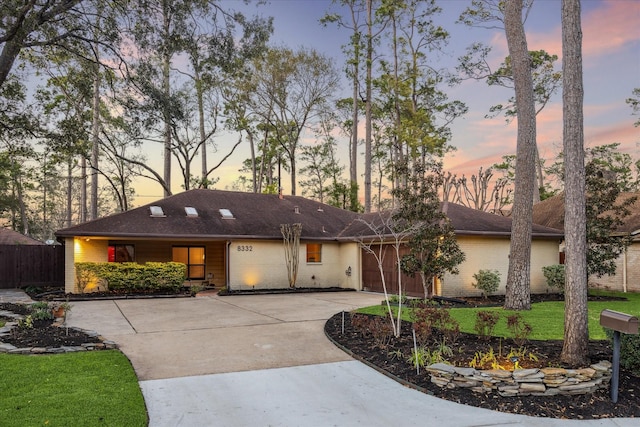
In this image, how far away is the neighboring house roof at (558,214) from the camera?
17.1 m

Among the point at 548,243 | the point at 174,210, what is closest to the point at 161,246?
the point at 174,210

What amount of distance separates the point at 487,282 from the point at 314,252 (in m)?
Result: 7.55

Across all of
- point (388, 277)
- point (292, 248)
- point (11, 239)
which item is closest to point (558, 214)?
point (388, 277)

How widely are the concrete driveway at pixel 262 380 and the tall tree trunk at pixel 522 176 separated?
5.29 metres

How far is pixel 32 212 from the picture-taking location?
1725 inches

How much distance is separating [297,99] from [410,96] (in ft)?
25.7

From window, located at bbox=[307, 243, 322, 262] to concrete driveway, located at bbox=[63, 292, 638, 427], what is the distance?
876 cm

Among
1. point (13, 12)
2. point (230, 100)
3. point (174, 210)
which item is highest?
point (230, 100)

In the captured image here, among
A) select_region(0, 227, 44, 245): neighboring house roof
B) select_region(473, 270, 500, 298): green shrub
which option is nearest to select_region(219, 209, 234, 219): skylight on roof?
select_region(473, 270, 500, 298): green shrub

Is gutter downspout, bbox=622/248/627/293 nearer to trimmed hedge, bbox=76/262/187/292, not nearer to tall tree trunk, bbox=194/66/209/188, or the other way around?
trimmed hedge, bbox=76/262/187/292

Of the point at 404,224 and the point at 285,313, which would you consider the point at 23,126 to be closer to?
the point at 285,313

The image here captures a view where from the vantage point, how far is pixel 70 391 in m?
5.01

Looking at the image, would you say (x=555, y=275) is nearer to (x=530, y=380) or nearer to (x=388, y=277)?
(x=388, y=277)

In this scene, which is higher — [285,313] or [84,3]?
[84,3]
